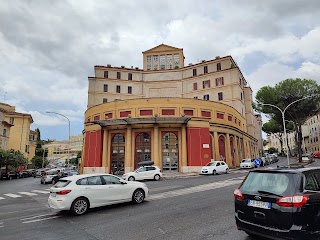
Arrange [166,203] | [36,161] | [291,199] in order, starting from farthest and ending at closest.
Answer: [36,161] < [166,203] < [291,199]

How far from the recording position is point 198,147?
107 feet

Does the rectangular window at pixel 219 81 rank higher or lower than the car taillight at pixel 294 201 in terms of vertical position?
higher

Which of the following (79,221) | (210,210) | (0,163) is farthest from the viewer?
(0,163)

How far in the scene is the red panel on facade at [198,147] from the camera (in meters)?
32.0

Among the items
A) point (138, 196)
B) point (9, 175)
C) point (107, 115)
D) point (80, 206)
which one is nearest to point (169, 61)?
point (107, 115)

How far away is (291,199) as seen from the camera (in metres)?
4.62

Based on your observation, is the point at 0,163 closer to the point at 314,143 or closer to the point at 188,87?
the point at 188,87

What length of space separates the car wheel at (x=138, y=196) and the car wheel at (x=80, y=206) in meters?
2.08

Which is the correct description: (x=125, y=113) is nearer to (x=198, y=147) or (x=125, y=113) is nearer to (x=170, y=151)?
(x=170, y=151)

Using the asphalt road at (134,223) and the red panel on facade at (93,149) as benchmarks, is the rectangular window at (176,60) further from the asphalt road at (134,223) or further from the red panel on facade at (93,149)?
the asphalt road at (134,223)

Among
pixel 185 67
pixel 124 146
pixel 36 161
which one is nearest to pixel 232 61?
pixel 185 67

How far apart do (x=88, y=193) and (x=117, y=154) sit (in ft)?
80.9

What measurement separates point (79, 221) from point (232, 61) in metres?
45.9

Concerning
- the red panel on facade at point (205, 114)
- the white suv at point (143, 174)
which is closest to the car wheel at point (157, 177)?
the white suv at point (143, 174)
